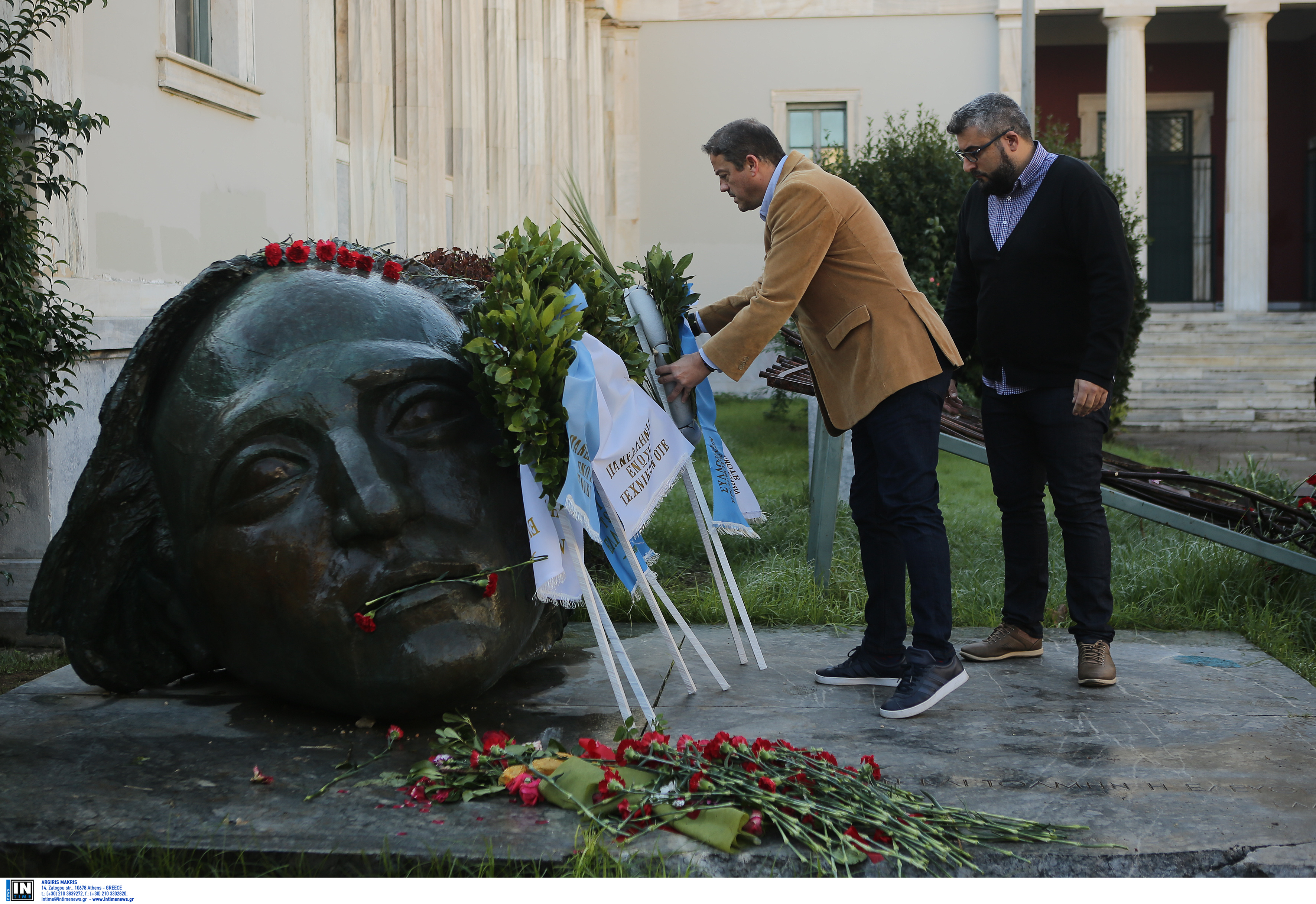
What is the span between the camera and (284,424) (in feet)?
10.7

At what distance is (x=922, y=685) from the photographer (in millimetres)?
3744

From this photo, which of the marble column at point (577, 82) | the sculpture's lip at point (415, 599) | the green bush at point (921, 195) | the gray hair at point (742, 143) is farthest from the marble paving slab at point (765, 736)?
the marble column at point (577, 82)

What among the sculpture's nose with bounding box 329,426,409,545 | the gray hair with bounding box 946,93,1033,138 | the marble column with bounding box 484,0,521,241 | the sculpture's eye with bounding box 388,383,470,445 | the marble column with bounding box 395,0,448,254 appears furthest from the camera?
the marble column with bounding box 484,0,521,241

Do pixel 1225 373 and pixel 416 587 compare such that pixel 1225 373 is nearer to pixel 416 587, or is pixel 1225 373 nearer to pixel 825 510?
pixel 825 510

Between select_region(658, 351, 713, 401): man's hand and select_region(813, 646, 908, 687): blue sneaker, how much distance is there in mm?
1093

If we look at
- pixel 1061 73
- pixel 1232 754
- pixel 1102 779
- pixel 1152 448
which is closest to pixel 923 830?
pixel 1102 779

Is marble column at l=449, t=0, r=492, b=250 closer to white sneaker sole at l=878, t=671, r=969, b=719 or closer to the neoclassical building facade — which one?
the neoclassical building facade

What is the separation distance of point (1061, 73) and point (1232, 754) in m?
23.0

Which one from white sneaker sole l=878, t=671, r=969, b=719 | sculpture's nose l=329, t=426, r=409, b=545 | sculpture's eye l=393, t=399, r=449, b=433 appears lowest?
white sneaker sole l=878, t=671, r=969, b=719

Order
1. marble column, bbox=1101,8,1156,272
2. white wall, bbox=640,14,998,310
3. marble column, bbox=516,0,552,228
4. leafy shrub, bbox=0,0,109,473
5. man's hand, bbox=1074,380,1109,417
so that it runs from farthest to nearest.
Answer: white wall, bbox=640,14,998,310
marble column, bbox=1101,8,1156,272
marble column, bbox=516,0,552,228
leafy shrub, bbox=0,0,109,473
man's hand, bbox=1074,380,1109,417

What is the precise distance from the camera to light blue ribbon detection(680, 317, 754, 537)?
4.18 meters

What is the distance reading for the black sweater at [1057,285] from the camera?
399cm

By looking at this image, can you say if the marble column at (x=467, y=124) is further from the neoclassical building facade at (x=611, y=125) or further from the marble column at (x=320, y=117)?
the marble column at (x=320, y=117)

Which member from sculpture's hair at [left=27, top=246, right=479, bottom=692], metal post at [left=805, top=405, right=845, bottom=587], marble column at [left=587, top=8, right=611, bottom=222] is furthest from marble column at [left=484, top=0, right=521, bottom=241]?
sculpture's hair at [left=27, top=246, right=479, bottom=692]
